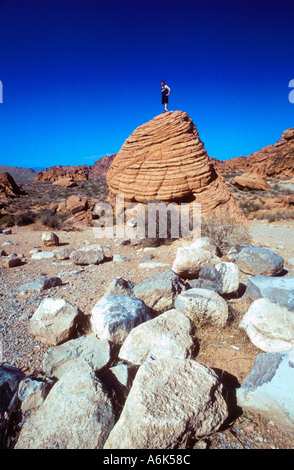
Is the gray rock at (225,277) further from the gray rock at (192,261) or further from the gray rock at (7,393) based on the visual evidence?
the gray rock at (7,393)

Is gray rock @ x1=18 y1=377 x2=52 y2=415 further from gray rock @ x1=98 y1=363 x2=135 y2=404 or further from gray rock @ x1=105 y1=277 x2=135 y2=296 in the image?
gray rock @ x1=105 y1=277 x2=135 y2=296

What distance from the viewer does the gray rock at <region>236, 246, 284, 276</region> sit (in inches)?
167

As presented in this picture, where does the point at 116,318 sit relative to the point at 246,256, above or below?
below

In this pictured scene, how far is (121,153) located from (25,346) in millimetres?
9780

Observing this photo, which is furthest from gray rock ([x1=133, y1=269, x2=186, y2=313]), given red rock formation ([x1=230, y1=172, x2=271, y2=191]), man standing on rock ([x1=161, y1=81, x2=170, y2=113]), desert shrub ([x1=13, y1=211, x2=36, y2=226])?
red rock formation ([x1=230, y1=172, x2=271, y2=191])

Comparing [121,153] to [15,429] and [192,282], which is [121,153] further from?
[15,429]

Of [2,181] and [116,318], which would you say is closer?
[116,318]

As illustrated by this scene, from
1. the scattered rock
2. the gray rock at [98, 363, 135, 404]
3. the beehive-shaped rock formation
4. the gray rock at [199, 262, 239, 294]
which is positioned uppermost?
the beehive-shaped rock formation

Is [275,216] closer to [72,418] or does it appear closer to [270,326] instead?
[270,326]

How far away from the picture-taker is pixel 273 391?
168 centimetres

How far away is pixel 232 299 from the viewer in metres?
3.57

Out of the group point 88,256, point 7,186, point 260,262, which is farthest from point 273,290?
point 7,186

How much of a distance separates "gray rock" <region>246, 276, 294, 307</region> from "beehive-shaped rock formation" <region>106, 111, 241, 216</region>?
6165 mm
